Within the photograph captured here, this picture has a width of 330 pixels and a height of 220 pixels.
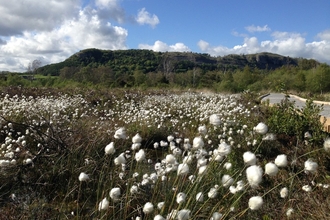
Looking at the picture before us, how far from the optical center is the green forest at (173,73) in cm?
2752

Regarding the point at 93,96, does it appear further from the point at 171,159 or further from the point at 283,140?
the point at 171,159

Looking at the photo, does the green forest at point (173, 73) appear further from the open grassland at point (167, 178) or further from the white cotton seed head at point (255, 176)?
the white cotton seed head at point (255, 176)

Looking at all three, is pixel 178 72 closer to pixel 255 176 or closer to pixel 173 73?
pixel 173 73

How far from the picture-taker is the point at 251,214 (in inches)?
120

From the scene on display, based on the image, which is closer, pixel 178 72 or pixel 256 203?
pixel 256 203

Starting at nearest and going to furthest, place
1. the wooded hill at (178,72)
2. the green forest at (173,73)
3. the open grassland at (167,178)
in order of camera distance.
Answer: the open grassland at (167,178), the green forest at (173,73), the wooded hill at (178,72)

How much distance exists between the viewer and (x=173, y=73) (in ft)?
267

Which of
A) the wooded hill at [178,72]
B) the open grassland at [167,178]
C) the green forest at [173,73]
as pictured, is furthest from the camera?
the wooded hill at [178,72]

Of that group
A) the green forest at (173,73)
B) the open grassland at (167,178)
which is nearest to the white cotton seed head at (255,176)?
the open grassland at (167,178)

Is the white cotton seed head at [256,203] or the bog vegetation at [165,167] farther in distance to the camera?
the bog vegetation at [165,167]

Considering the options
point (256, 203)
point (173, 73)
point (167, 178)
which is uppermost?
point (256, 203)

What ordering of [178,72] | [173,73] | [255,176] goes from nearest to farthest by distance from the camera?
[255,176]
[173,73]
[178,72]

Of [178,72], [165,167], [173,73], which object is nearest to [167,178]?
[165,167]

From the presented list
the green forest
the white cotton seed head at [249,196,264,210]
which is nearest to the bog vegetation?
the white cotton seed head at [249,196,264,210]
